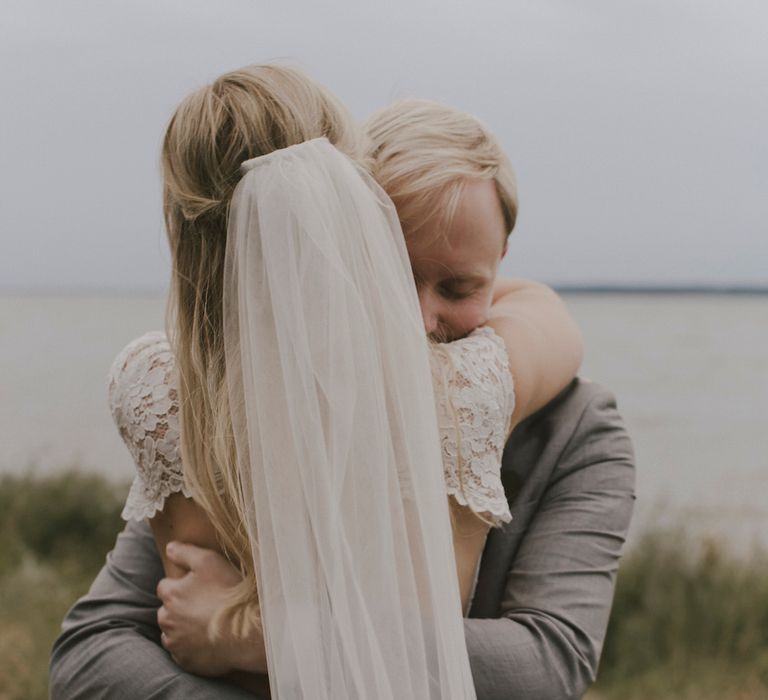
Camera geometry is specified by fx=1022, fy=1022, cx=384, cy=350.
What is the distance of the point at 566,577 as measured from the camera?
2.23 m

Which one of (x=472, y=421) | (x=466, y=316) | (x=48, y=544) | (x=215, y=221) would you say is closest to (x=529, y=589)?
(x=472, y=421)

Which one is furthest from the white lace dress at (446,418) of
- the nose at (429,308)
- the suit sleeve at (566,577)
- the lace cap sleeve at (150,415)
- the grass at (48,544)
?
the grass at (48,544)

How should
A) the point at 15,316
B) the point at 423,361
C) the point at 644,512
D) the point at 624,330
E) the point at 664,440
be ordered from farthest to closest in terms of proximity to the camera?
1. the point at 624,330
2. the point at 15,316
3. the point at 664,440
4. the point at 644,512
5. the point at 423,361

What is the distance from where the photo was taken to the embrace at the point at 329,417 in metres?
1.78

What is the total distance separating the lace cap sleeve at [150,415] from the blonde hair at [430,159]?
1.87ft

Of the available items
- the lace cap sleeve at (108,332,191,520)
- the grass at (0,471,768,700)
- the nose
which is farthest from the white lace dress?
the grass at (0,471,768,700)

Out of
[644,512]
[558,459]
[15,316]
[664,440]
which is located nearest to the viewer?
[558,459]

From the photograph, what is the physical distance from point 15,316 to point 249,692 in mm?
11571

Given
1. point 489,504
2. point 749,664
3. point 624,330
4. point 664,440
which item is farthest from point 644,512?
point 624,330

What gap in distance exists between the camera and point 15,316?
12.7 metres

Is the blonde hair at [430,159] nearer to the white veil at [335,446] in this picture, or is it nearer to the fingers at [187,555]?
the white veil at [335,446]

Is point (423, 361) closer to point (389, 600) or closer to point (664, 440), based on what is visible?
point (389, 600)

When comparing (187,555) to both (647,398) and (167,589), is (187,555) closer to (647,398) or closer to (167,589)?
(167,589)

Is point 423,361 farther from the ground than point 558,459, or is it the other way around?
point 423,361
